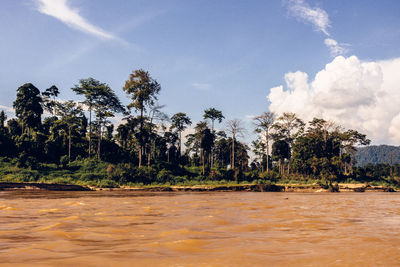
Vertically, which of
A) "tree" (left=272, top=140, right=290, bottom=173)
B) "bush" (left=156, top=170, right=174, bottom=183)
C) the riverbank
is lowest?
the riverbank

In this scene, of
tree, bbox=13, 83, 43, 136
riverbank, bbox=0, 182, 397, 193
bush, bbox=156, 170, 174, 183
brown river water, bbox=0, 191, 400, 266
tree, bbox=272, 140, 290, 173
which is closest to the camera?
brown river water, bbox=0, 191, 400, 266

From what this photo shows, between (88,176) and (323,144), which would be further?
(323,144)

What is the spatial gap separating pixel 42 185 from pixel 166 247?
22669 millimetres

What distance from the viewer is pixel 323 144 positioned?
3950cm

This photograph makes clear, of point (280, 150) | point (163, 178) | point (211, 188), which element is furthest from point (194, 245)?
point (280, 150)

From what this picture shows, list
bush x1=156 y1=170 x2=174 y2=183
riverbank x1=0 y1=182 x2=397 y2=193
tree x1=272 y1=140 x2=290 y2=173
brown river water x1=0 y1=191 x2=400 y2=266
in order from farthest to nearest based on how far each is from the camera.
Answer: tree x1=272 y1=140 x2=290 y2=173 < bush x1=156 y1=170 x2=174 y2=183 < riverbank x1=0 y1=182 x2=397 y2=193 < brown river water x1=0 y1=191 x2=400 y2=266

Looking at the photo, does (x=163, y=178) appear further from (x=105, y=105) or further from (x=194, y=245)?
(x=194, y=245)

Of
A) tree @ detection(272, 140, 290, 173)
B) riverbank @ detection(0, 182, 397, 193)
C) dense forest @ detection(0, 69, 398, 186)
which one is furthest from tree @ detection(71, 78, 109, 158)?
tree @ detection(272, 140, 290, 173)

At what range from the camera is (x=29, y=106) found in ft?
132

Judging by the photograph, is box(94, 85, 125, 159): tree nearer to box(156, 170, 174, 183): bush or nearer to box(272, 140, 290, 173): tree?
box(156, 170, 174, 183): bush

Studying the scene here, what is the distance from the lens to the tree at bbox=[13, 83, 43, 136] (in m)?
40.2

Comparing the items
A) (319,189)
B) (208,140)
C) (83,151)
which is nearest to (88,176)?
(83,151)

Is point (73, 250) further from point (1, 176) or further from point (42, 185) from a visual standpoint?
point (1, 176)

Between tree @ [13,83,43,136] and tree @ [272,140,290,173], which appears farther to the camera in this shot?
tree @ [272,140,290,173]
